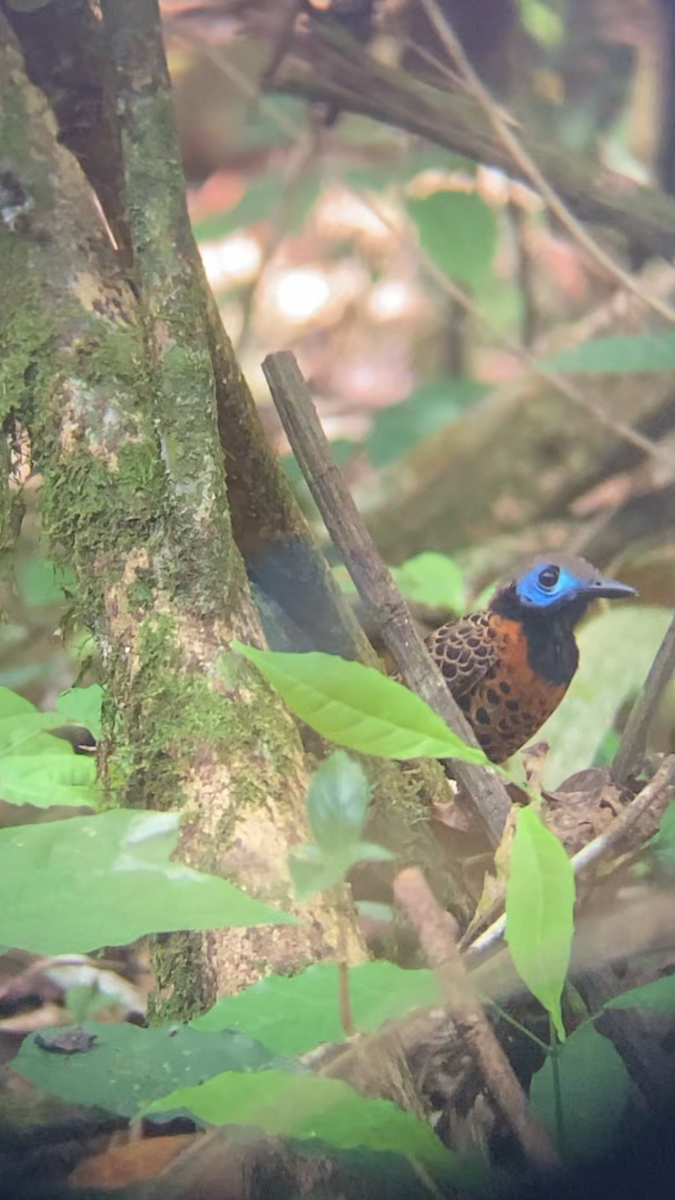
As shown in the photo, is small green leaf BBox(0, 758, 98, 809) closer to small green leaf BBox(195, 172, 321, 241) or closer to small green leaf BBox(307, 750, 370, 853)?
small green leaf BBox(307, 750, 370, 853)

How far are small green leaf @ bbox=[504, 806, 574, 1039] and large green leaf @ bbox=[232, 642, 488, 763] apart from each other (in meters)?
0.06

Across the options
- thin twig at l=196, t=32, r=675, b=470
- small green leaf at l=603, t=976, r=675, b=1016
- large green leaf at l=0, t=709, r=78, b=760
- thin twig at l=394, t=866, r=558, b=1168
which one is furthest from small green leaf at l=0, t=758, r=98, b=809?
thin twig at l=196, t=32, r=675, b=470

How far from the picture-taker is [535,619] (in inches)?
33.7

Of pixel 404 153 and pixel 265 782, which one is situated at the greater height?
pixel 404 153

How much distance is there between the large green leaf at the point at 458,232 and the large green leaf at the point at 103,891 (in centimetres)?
Answer: 49

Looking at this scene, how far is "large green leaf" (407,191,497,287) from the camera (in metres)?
0.82

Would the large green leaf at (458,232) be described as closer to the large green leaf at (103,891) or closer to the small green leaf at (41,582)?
the small green leaf at (41,582)

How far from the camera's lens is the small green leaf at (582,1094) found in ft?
1.90

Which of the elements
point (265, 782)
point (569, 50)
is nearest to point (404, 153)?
point (569, 50)

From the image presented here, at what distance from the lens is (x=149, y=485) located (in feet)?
2.53

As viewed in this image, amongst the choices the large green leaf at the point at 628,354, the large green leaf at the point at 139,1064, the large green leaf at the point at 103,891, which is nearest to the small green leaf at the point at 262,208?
the large green leaf at the point at 628,354

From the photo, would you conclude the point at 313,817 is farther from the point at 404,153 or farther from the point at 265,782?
the point at 404,153

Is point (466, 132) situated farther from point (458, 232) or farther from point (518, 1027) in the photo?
point (518, 1027)

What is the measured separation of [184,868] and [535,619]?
37 centimetres
